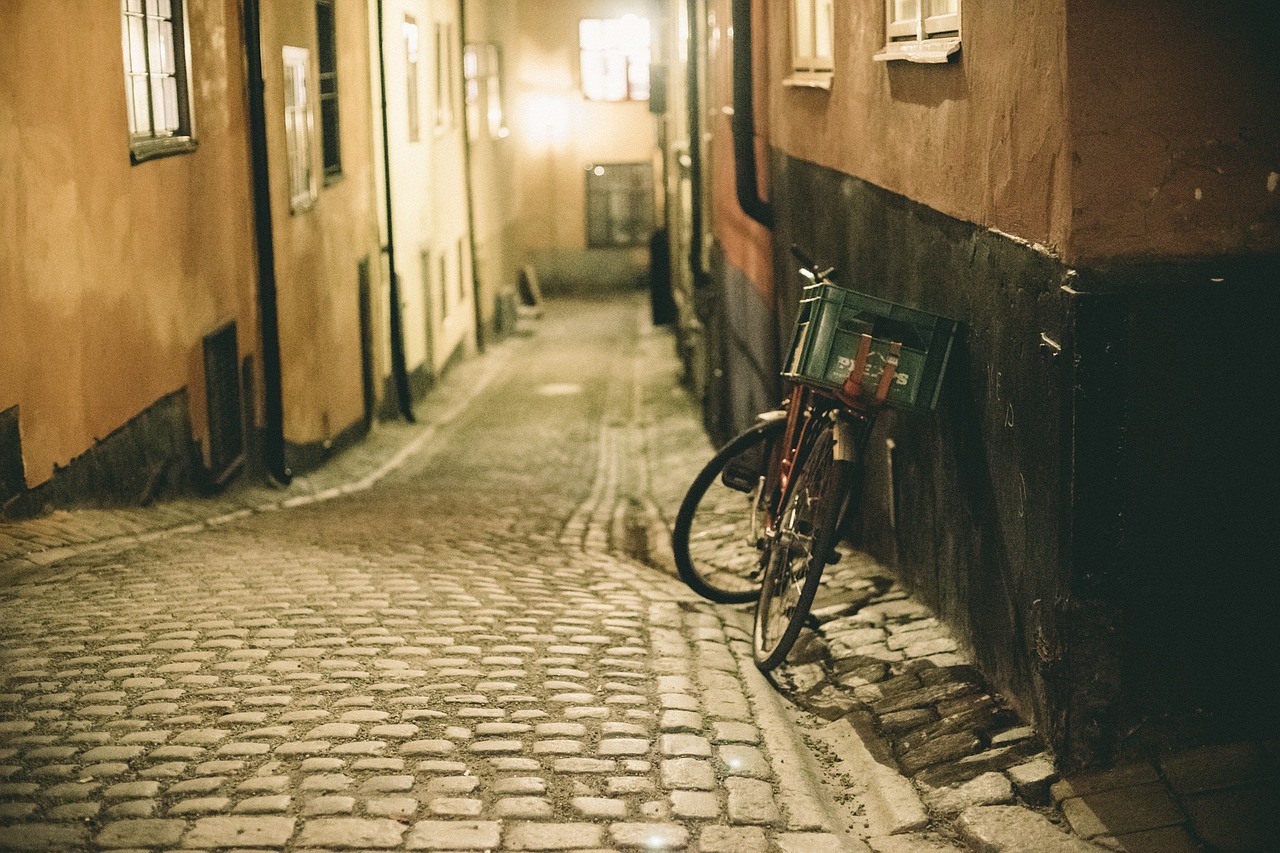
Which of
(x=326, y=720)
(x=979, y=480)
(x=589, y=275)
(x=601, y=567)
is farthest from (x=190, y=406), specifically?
(x=589, y=275)

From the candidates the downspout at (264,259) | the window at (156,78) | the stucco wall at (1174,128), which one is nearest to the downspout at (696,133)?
the downspout at (264,259)

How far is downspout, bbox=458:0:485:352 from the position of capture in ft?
84.5

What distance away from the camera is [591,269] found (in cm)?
3622

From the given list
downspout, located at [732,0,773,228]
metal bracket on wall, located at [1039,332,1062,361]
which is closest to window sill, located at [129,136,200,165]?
downspout, located at [732,0,773,228]

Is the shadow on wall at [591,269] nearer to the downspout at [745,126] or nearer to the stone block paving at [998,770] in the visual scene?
the downspout at [745,126]

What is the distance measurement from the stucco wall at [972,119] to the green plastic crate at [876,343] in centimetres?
45

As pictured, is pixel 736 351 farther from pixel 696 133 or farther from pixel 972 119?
pixel 972 119

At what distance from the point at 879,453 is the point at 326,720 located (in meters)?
3.29

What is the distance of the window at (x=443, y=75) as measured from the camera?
23.0 m

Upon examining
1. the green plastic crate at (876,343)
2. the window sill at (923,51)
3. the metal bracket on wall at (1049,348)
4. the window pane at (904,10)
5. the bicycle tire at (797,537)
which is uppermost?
the window pane at (904,10)

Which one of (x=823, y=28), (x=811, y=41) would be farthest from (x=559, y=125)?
(x=823, y=28)

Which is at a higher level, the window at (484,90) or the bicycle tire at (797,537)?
the window at (484,90)

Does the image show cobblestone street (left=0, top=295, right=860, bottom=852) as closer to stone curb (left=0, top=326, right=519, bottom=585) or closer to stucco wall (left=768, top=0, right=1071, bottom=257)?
stone curb (left=0, top=326, right=519, bottom=585)

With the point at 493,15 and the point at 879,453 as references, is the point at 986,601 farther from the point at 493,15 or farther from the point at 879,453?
the point at 493,15
